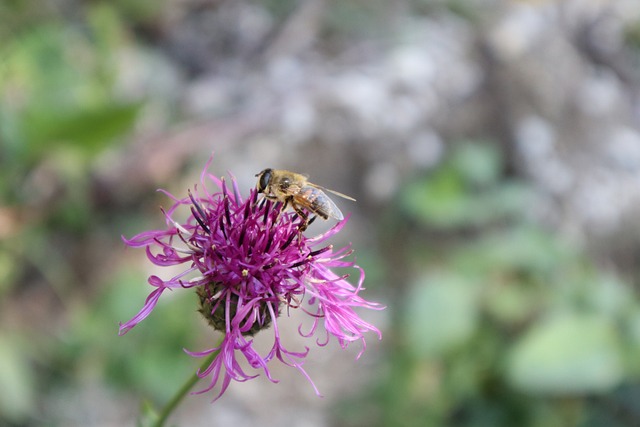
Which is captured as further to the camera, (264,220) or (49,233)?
(49,233)

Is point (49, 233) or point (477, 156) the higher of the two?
point (477, 156)

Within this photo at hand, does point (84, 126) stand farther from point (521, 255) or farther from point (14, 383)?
point (521, 255)

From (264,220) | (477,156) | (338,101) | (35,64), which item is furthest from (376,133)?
(264,220)

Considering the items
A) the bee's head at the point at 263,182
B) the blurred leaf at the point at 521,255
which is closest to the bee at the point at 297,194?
the bee's head at the point at 263,182

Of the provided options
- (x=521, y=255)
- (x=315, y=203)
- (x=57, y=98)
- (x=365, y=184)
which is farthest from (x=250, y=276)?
(x=365, y=184)

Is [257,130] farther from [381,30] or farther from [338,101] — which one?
[381,30]

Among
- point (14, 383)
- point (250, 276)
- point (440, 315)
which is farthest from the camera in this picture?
point (440, 315)

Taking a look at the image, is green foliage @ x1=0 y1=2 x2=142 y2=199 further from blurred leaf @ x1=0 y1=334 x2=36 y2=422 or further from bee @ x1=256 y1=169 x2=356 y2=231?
bee @ x1=256 y1=169 x2=356 y2=231

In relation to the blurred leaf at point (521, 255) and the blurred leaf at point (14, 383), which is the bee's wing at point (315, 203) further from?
the blurred leaf at point (521, 255)
